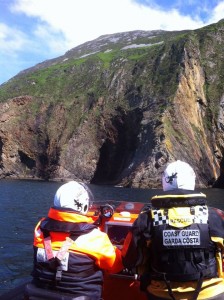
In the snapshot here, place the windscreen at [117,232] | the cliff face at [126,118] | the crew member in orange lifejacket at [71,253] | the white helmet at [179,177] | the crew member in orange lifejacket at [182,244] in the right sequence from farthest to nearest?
the cliff face at [126,118]
the windscreen at [117,232]
the white helmet at [179,177]
the crew member in orange lifejacket at [71,253]
the crew member in orange lifejacket at [182,244]

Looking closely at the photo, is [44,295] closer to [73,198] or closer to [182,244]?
[73,198]

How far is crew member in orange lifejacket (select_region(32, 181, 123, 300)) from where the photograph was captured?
473 centimetres

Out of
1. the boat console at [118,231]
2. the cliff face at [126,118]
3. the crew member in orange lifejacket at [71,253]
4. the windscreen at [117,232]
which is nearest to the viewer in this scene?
the crew member in orange lifejacket at [71,253]

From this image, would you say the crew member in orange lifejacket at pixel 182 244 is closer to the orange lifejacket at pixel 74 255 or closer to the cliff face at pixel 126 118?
the orange lifejacket at pixel 74 255

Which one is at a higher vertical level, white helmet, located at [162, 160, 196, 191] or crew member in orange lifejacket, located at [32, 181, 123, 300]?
white helmet, located at [162, 160, 196, 191]

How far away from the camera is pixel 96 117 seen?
106 meters

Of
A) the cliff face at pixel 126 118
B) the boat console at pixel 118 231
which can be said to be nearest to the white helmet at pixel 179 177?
the boat console at pixel 118 231

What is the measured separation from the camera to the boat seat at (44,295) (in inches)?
184

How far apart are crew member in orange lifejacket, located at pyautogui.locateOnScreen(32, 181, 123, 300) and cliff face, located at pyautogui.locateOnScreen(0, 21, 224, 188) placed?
71.1 m

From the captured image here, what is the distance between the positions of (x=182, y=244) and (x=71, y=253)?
1240mm

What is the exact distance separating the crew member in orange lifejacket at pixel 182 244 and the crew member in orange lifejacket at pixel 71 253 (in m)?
0.48

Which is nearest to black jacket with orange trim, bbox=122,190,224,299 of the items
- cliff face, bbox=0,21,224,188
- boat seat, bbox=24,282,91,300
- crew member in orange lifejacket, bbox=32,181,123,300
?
crew member in orange lifejacket, bbox=32,181,123,300

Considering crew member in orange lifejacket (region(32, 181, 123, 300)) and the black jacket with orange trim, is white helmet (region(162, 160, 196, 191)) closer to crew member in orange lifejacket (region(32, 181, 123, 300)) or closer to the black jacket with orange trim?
the black jacket with orange trim

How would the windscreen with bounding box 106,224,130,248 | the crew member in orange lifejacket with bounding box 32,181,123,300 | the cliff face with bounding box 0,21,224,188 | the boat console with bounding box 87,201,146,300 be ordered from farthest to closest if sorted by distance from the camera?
the cliff face with bounding box 0,21,224,188 < the windscreen with bounding box 106,224,130,248 < the boat console with bounding box 87,201,146,300 < the crew member in orange lifejacket with bounding box 32,181,123,300
